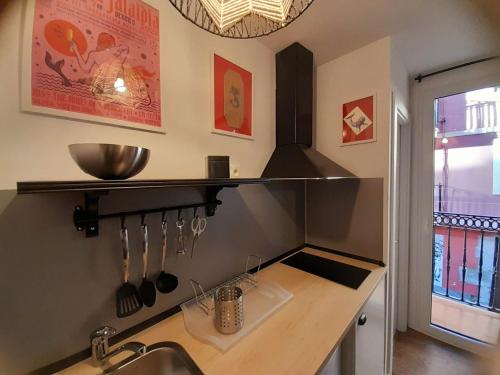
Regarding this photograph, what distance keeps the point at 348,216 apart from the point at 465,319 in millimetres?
1499

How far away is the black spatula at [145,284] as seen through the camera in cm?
77

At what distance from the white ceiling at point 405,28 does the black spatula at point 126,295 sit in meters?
1.42

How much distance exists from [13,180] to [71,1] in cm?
59

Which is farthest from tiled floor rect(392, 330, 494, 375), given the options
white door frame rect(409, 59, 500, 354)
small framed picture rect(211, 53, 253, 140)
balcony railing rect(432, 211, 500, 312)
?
small framed picture rect(211, 53, 253, 140)

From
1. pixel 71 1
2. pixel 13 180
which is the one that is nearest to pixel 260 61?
pixel 71 1

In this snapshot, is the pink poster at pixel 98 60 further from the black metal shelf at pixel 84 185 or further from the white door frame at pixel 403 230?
the white door frame at pixel 403 230

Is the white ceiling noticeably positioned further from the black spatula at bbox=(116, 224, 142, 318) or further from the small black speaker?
the black spatula at bbox=(116, 224, 142, 318)

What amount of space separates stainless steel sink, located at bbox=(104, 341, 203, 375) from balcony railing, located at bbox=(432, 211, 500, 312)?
2191 mm

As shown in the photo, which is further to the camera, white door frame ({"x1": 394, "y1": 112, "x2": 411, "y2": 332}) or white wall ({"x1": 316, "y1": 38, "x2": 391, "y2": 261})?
white door frame ({"x1": 394, "y1": 112, "x2": 411, "y2": 332})

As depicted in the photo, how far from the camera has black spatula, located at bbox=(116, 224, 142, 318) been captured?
0.71 meters

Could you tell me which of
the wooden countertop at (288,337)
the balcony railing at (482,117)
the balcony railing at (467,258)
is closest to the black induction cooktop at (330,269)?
the wooden countertop at (288,337)

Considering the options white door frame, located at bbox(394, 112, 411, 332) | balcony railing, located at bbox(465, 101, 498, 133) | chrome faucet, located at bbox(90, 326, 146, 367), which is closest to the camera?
chrome faucet, located at bbox(90, 326, 146, 367)

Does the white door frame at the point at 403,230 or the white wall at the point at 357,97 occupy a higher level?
the white wall at the point at 357,97

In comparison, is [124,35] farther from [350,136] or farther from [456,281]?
[456,281]
